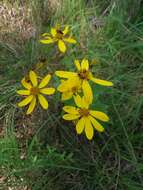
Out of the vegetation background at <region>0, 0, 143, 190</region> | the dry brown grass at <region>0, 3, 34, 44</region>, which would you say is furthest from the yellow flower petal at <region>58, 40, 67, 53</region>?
the dry brown grass at <region>0, 3, 34, 44</region>

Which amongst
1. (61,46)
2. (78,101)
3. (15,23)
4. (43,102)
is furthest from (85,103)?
(15,23)

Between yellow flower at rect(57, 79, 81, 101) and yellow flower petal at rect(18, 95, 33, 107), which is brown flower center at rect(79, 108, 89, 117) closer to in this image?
yellow flower at rect(57, 79, 81, 101)

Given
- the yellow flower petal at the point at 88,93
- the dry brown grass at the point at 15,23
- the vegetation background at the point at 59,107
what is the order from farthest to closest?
the dry brown grass at the point at 15,23, the vegetation background at the point at 59,107, the yellow flower petal at the point at 88,93

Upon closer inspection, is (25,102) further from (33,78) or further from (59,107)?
(59,107)

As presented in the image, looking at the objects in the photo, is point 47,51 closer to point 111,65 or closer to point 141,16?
point 111,65

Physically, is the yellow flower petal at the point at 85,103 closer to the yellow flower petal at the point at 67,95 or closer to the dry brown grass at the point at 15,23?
the yellow flower petal at the point at 67,95

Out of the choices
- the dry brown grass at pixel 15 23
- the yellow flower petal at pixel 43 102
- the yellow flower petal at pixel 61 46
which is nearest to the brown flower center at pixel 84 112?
the yellow flower petal at pixel 43 102
